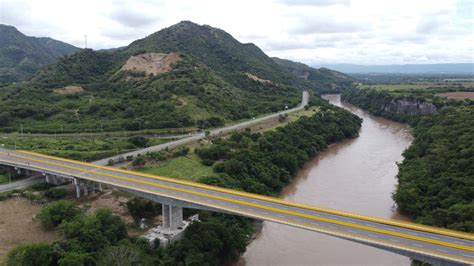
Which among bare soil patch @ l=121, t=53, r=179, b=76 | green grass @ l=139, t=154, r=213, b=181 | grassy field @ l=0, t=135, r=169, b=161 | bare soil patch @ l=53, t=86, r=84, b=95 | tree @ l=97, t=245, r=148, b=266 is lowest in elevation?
tree @ l=97, t=245, r=148, b=266

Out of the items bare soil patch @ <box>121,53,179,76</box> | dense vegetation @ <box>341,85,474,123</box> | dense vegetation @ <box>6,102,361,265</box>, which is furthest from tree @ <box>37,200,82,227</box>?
dense vegetation @ <box>341,85,474,123</box>

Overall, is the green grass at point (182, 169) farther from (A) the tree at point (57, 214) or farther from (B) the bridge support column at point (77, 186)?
(A) the tree at point (57, 214)

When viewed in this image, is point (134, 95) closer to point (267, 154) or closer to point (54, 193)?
point (267, 154)

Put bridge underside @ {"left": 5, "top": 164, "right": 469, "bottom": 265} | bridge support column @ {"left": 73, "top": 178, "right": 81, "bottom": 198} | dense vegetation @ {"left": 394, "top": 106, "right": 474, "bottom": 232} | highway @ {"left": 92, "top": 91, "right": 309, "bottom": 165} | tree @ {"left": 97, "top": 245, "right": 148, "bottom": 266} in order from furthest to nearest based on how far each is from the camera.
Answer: highway @ {"left": 92, "top": 91, "right": 309, "bottom": 165} < bridge support column @ {"left": 73, "top": 178, "right": 81, "bottom": 198} < dense vegetation @ {"left": 394, "top": 106, "right": 474, "bottom": 232} < tree @ {"left": 97, "top": 245, "right": 148, "bottom": 266} < bridge underside @ {"left": 5, "top": 164, "right": 469, "bottom": 265}

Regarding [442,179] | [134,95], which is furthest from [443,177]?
[134,95]

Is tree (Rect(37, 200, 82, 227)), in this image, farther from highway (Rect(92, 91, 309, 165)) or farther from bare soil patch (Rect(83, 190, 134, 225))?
highway (Rect(92, 91, 309, 165))

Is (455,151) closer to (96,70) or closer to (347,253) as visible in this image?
(347,253)
